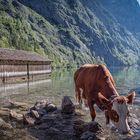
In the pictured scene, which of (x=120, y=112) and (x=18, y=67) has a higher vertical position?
(x=18, y=67)

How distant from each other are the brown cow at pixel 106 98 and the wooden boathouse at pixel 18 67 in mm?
28441

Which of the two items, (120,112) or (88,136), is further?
(88,136)

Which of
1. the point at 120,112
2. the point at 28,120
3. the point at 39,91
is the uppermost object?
the point at 120,112

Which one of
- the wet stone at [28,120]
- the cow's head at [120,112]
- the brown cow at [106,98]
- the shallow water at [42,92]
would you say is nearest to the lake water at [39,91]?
the shallow water at [42,92]

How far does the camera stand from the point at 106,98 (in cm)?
1563

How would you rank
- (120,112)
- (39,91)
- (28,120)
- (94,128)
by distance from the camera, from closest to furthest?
(120,112), (94,128), (28,120), (39,91)

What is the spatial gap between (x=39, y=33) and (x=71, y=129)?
171 metres

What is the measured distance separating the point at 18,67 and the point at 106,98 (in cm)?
4081

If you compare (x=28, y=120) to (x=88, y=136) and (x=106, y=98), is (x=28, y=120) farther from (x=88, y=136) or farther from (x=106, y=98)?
(x=106, y=98)

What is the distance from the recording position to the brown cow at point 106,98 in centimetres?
1376

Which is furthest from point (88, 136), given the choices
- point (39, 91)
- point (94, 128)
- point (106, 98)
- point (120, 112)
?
point (39, 91)

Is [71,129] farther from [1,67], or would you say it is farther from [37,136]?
[1,67]

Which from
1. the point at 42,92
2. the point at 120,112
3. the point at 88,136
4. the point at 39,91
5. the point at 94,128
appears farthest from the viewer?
the point at 39,91

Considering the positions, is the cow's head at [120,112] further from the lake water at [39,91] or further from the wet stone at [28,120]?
the lake water at [39,91]
